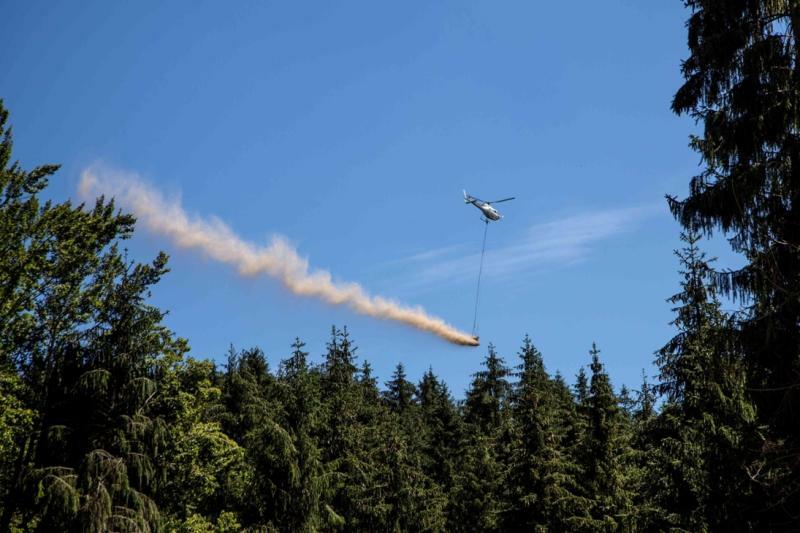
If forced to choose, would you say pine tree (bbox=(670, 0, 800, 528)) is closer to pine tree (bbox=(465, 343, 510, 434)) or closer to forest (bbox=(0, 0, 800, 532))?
forest (bbox=(0, 0, 800, 532))

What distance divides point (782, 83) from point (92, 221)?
72.7 ft

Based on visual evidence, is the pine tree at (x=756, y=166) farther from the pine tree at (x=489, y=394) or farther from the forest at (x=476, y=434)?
the pine tree at (x=489, y=394)

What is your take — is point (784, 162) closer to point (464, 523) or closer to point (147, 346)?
point (147, 346)

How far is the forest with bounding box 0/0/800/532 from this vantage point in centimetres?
1112

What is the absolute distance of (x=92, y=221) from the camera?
85.1 ft

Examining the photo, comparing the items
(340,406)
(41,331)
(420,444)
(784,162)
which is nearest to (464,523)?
(420,444)

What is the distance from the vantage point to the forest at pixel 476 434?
1112 cm

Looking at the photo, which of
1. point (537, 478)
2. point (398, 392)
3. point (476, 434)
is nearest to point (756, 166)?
point (537, 478)

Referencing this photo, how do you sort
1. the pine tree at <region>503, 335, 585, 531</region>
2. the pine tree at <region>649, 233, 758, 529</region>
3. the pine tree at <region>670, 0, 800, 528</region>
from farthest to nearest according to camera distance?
the pine tree at <region>503, 335, 585, 531</region> → the pine tree at <region>649, 233, 758, 529</region> → the pine tree at <region>670, 0, 800, 528</region>

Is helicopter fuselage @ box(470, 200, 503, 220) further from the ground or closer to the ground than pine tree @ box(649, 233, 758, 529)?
further from the ground

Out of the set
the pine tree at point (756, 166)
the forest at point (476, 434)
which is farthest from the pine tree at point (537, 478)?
the pine tree at point (756, 166)

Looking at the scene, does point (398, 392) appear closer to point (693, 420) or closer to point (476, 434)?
point (476, 434)

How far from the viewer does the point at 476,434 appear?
48031 millimetres

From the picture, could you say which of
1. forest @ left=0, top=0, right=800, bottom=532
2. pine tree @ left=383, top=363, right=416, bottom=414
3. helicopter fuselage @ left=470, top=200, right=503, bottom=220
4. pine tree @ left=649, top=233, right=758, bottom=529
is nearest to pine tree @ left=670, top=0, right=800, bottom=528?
forest @ left=0, top=0, right=800, bottom=532
